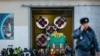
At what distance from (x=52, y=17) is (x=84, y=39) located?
1.32m

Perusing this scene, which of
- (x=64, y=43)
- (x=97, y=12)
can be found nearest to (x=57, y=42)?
(x=64, y=43)

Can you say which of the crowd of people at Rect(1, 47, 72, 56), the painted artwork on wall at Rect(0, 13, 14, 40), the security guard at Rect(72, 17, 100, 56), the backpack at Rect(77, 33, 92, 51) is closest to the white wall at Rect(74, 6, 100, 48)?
the security guard at Rect(72, 17, 100, 56)

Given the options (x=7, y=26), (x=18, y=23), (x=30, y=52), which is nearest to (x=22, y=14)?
(x=18, y=23)

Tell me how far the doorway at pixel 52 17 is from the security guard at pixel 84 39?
0.80ft

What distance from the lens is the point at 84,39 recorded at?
10.2m

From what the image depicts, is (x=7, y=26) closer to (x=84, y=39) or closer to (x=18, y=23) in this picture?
(x=18, y=23)

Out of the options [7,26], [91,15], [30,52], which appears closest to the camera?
[30,52]

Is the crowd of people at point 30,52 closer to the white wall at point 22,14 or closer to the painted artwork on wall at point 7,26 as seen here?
the white wall at point 22,14

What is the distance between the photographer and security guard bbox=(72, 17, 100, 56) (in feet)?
33.2

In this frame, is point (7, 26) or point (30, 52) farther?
point (7, 26)

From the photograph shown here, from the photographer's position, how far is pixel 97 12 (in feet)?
33.2

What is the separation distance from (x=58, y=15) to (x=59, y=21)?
0.68 ft

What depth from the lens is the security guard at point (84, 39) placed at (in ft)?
33.2

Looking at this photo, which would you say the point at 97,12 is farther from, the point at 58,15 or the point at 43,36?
the point at 43,36
